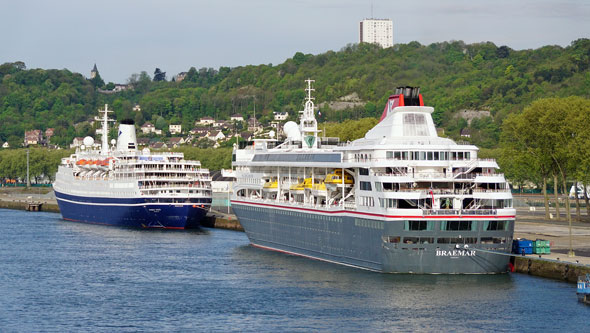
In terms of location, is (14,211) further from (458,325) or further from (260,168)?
(458,325)

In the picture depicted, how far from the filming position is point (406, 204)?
60.2 meters

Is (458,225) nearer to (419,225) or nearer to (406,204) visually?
(419,225)

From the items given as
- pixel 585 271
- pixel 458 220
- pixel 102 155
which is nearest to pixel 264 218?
pixel 458 220

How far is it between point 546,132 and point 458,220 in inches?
1592

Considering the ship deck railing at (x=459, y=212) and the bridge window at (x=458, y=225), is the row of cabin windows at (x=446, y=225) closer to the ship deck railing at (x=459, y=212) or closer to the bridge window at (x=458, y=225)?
the bridge window at (x=458, y=225)

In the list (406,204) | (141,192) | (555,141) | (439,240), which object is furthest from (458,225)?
(141,192)

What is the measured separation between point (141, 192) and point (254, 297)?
1996 inches

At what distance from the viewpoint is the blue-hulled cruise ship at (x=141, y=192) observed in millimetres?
105188

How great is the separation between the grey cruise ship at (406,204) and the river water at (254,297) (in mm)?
1296

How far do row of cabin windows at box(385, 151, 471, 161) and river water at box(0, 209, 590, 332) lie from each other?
296 inches

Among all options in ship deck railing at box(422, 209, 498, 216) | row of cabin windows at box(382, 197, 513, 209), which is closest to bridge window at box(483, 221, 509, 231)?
ship deck railing at box(422, 209, 498, 216)

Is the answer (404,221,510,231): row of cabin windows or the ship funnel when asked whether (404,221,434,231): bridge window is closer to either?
(404,221,510,231): row of cabin windows

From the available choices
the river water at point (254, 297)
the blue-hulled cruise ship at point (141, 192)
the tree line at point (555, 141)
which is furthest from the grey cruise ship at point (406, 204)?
the blue-hulled cruise ship at point (141, 192)

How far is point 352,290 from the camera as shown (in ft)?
192
